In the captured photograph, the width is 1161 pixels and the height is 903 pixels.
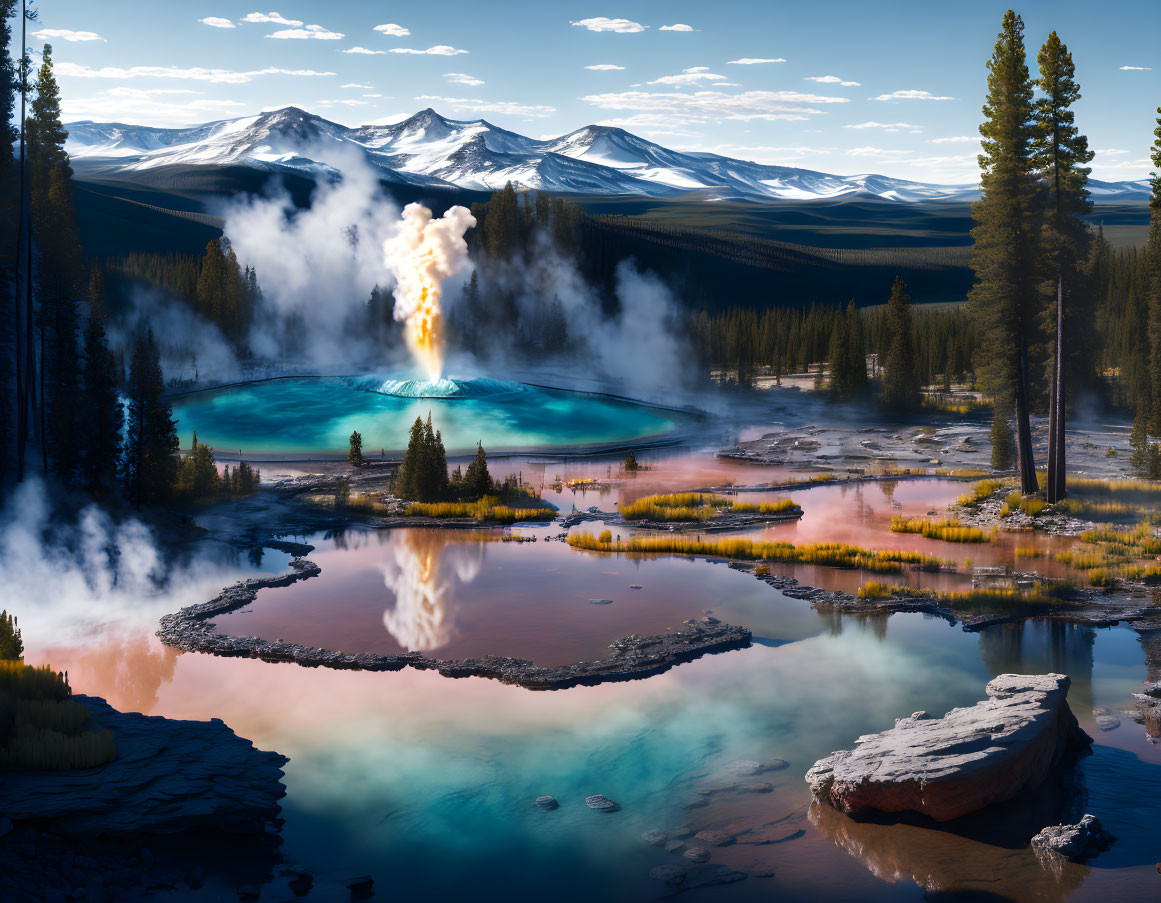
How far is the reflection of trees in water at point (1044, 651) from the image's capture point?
967 inches

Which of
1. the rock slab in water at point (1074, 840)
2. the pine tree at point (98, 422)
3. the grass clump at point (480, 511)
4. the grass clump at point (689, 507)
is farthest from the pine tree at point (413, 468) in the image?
the rock slab in water at point (1074, 840)

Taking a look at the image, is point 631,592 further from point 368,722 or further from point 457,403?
point 457,403

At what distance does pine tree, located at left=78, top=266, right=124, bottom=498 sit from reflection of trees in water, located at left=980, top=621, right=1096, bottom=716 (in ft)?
103

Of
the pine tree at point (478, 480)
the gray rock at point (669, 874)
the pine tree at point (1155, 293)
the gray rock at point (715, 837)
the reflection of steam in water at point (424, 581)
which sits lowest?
the gray rock at point (669, 874)

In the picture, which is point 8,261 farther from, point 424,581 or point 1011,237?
point 1011,237

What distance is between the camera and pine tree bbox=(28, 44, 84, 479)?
129 ft

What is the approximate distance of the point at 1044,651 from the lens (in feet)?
87.1

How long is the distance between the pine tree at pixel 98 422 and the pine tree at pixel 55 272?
457mm

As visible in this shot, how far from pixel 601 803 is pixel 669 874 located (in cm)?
256

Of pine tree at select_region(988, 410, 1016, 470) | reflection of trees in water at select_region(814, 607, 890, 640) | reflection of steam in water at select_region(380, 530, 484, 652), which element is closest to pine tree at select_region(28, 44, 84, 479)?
reflection of steam in water at select_region(380, 530, 484, 652)

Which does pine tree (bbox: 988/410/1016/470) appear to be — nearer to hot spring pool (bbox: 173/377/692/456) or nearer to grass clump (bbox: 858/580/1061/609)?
hot spring pool (bbox: 173/377/692/456)

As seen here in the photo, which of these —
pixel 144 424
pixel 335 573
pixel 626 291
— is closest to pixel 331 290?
pixel 626 291

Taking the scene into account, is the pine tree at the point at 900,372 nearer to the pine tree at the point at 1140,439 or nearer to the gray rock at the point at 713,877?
the pine tree at the point at 1140,439

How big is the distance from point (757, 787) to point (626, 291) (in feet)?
500
